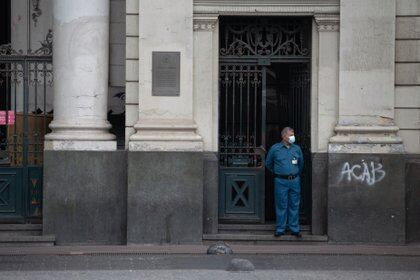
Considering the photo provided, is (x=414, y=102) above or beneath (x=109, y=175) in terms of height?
above

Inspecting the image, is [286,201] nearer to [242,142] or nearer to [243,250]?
[243,250]

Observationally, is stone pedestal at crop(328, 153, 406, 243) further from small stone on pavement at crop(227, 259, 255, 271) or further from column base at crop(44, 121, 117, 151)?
column base at crop(44, 121, 117, 151)

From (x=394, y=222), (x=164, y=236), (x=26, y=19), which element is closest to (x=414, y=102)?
(x=394, y=222)

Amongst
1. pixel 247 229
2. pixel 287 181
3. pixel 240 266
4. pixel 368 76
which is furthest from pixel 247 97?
pixel 240 266

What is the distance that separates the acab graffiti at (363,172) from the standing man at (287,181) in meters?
0.79

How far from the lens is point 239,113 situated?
51.4ft

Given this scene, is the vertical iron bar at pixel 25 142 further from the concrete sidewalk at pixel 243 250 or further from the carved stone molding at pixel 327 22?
the carved stone molding at pixel 327 22

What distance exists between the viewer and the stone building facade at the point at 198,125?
14.9m

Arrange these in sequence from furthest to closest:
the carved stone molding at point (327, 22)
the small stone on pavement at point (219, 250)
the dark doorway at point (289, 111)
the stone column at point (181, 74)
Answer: the dark doorway at point (289, 111), the carved stone molding at point (327, 22), the stone column at point (181, 74), the small stone on pavement at point (219, 250)

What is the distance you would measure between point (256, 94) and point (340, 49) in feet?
5.52

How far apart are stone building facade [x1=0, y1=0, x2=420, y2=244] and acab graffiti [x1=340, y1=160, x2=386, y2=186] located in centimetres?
2

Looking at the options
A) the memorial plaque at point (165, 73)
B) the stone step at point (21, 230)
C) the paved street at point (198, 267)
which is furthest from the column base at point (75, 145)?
the paved street at point (198, 267)

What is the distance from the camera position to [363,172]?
14969 mm

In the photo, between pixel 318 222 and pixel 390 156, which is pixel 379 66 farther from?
pixel 318 222
